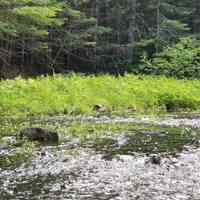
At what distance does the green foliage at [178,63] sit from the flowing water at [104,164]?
54.9 feet

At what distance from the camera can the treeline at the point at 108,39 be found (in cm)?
2831

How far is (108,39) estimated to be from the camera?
33844 mm

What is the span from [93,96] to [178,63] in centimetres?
1192

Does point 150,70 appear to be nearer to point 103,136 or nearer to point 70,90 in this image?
point 70,90

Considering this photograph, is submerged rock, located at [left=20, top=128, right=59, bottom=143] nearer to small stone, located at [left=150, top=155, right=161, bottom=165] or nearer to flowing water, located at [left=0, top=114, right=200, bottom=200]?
flowing water, located at [left=0, top=114, right=200, bottom=200]

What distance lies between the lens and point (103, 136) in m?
9.70

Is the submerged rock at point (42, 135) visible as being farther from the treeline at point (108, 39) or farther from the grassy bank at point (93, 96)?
the treeline at point (108, 39)

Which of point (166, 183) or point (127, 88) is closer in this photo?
point (166, 183)

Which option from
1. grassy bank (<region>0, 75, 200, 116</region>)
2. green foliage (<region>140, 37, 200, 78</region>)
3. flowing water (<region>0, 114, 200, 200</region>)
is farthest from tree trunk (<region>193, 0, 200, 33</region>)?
flowing water (<region>0, 114, 200, 200</region>)

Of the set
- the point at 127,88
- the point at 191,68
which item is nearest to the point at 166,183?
the point at 127,88

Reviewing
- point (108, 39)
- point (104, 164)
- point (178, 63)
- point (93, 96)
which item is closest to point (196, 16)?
point (108, 39)

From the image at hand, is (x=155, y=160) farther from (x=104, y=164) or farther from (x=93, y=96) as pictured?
(x=93, y=96)

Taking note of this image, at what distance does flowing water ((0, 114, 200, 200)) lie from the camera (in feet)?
18.4

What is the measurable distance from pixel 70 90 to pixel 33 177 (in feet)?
34.9
